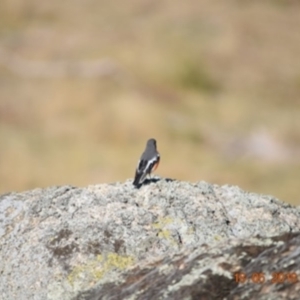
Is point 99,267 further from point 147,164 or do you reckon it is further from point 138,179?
point 147,164

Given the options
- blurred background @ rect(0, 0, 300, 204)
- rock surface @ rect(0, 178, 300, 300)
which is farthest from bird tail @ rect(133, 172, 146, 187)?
blurred background @ rect(0, 0, 300, 204)

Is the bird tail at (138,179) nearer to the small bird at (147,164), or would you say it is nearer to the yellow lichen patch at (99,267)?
the small bird at (147,164)

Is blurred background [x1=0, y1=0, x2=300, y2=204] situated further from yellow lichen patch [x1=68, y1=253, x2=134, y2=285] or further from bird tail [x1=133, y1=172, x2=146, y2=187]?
yellow lichen patch [x1=68, y1=253, x2=134, y2=285]

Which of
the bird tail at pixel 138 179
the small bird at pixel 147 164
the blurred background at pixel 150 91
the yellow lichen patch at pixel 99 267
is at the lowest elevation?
the yellow lichen patch at pixel 99 267

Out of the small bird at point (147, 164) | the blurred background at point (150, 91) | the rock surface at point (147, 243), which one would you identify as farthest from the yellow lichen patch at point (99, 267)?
the blurred background at point (150, 91)

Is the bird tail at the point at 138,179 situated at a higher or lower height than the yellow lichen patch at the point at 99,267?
higher
